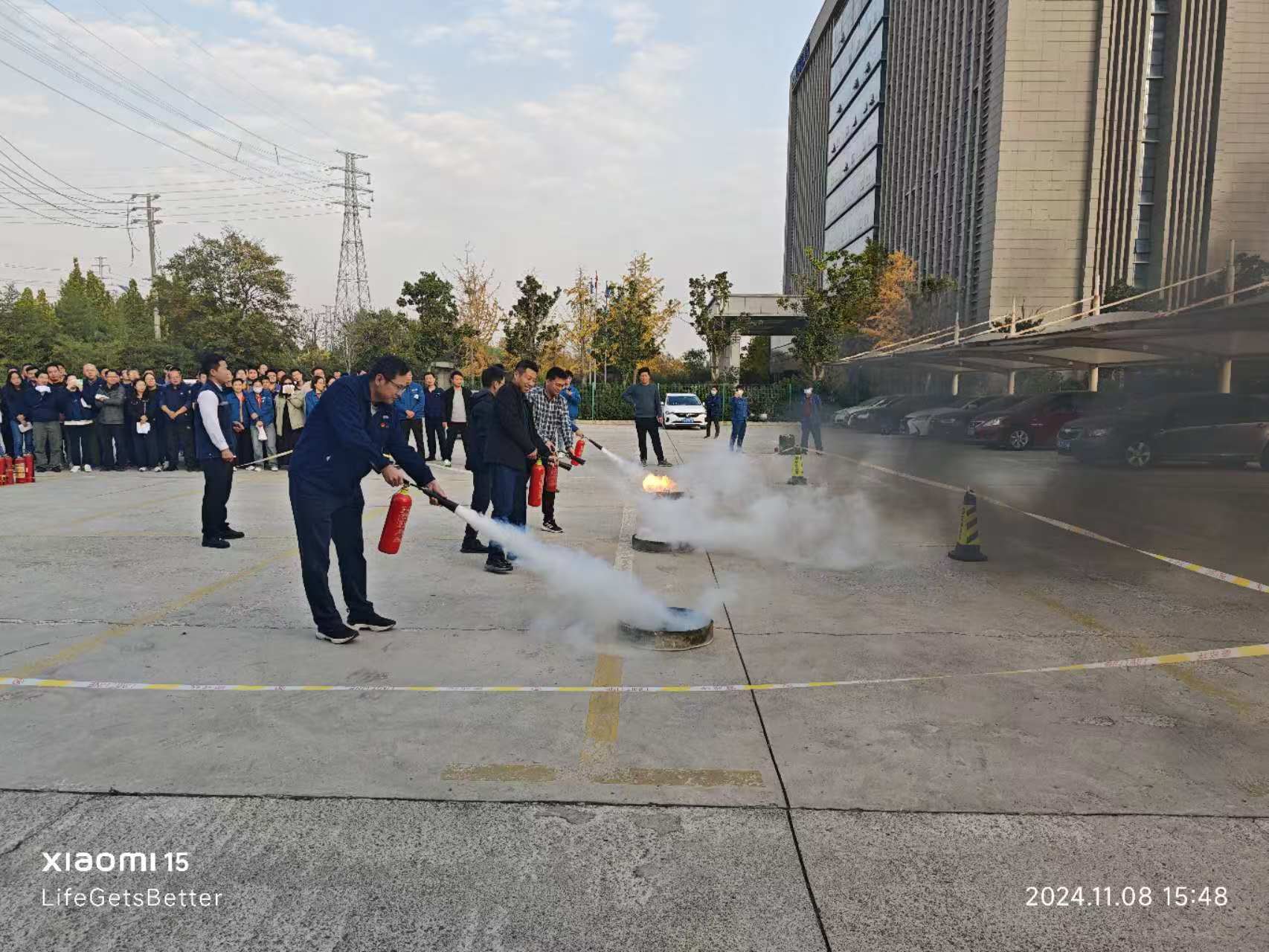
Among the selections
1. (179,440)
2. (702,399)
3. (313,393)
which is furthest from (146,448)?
(702,399)

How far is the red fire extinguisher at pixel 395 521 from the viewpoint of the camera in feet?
16.6

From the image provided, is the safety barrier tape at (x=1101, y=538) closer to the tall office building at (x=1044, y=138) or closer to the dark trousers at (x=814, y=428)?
the tall office building at (x=1044, y=138)

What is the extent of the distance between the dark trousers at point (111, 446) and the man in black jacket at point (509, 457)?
1093cm

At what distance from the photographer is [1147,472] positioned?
1534 centimetres

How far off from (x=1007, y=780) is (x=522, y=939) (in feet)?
6.80

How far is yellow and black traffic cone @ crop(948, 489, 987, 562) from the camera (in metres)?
7.70

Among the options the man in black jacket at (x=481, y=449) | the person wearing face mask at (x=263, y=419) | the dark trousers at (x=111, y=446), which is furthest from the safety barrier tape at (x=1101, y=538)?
the dark trousers at (x=111, y=446)

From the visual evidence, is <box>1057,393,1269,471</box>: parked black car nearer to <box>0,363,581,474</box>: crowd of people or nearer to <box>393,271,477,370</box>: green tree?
<box>0,363,581,474</box>: crowd of people

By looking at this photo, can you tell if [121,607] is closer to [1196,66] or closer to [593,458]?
[1196,66]

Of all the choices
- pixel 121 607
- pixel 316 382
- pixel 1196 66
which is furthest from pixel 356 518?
pixel 316 382

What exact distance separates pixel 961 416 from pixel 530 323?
72.8ft

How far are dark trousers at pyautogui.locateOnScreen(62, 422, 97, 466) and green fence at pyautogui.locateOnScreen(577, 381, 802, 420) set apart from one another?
23362 millimetres

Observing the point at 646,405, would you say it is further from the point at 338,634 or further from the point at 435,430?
the point at 338,634
